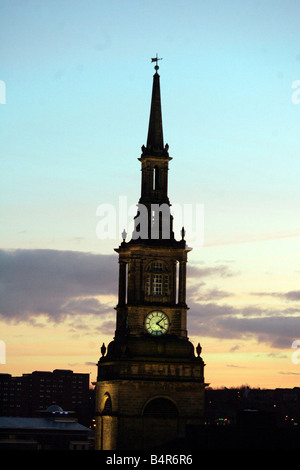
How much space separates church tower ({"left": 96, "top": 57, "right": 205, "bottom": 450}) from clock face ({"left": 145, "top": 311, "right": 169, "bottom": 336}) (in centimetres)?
11

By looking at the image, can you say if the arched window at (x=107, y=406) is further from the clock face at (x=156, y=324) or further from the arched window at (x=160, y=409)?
the clock face at (x=156, y=324)

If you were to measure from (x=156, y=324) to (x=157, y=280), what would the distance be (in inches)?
196

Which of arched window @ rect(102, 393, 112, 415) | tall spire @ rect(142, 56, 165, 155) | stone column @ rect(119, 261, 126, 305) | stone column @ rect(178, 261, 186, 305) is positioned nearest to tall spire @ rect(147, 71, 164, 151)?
tall spire @ rect(142, 56, 165, 155)

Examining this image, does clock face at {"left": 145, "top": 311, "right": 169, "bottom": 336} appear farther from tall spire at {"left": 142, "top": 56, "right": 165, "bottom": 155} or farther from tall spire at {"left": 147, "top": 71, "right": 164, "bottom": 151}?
tall spire at {"left": 147, "top": 71, "right": 164, "bottom": 151}

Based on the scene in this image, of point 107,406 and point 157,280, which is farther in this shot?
point 157,280

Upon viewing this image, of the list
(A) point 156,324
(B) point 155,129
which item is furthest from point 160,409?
(B) point 155,129

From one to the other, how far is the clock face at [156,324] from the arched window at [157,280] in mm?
2595

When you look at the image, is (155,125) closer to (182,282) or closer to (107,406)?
(182,282)

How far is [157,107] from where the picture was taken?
147625 mm

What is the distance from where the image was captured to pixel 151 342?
140750 millimetres

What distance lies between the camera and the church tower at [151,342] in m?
138
